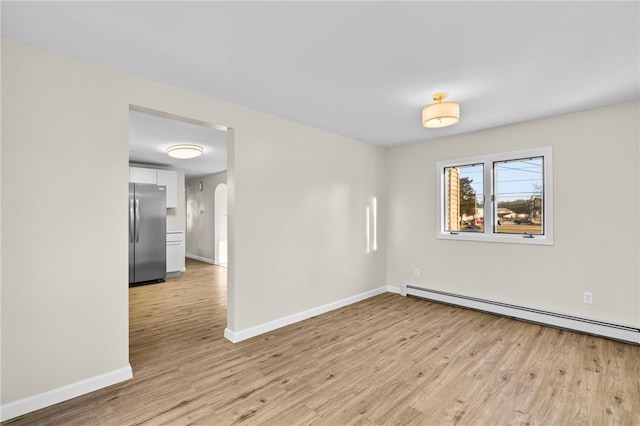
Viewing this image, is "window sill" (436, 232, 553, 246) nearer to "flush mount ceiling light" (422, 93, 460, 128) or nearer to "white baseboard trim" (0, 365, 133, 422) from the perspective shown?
"flush mount ceiling light" (422, 93, 460, 128)

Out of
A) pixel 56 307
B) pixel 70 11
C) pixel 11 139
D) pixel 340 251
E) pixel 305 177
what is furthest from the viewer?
pixel 340 251

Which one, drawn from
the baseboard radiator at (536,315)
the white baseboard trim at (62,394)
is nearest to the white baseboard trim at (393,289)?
the baseboard radiator at (536,315)

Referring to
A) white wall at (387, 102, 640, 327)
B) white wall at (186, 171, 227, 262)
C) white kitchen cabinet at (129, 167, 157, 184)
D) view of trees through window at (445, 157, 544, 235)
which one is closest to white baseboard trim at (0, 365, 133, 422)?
white wall at (387, 102, 640, 327)

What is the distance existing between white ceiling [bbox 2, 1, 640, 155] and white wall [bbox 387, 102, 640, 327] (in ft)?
1.32

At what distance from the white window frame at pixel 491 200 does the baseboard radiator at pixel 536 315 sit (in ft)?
2.69

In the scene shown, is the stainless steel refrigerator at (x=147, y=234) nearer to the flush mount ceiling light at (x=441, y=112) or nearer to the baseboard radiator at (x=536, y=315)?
the baseboard radiator at (x=536, y=315)

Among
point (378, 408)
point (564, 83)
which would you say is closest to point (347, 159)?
point (564, 83)

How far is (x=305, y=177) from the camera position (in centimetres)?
390

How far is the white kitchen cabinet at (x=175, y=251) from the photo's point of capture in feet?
21.3

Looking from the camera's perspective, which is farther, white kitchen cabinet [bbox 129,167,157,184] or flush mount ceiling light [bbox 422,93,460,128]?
white kitchen cabinet [bbox 129,167,157,184]

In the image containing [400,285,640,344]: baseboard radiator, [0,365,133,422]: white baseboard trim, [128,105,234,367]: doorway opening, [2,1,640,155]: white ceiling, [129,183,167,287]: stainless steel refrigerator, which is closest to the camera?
[2,1,640,155]: white ceiling

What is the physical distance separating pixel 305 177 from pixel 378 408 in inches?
103

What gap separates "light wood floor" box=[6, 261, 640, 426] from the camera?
2016mm

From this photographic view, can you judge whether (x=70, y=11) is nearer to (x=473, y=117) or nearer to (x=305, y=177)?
(x=305, y=177)
